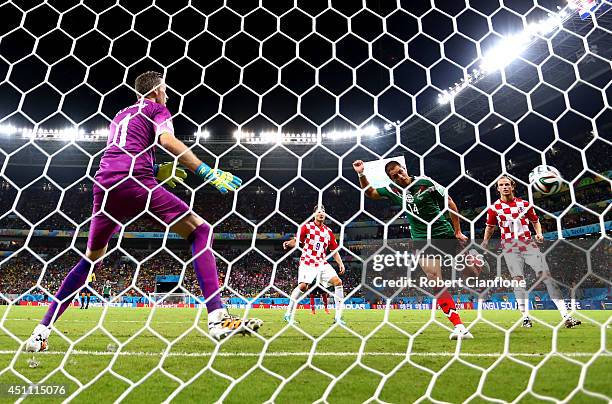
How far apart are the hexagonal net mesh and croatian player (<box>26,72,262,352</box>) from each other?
1.8 inches

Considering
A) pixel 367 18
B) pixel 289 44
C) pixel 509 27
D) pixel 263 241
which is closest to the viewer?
pixel 289 44

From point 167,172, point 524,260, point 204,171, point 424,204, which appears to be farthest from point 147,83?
point 524,260

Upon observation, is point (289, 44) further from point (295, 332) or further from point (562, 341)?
point (562, 341)

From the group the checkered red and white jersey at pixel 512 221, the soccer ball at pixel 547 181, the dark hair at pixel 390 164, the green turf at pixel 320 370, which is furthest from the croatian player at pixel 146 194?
the checkered red and white jersey at pixel 512 221

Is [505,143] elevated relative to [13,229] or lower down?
elevated

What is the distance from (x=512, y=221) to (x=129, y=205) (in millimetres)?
4074

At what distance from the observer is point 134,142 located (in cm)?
288

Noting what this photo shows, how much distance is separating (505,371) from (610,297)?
45.3ft

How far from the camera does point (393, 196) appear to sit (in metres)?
4.12

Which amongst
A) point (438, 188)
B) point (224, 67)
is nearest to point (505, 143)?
point (224, 67)

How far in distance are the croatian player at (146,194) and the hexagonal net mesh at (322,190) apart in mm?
45

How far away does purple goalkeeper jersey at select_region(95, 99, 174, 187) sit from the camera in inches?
110

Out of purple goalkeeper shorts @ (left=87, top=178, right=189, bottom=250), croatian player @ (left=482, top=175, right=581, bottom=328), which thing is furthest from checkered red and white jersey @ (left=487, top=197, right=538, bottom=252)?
purple goalkeeper shorts @ (left=87, top=178, right=189, bottom=250)

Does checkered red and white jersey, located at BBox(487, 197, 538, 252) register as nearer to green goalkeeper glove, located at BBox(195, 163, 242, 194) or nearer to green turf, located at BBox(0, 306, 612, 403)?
green turf, located at BBox(0, 306, 612, 403)
